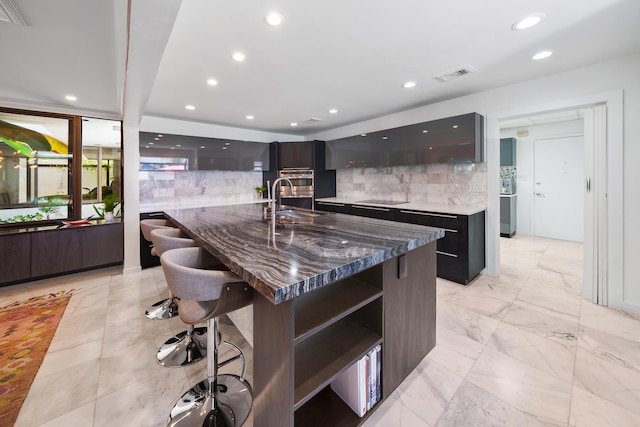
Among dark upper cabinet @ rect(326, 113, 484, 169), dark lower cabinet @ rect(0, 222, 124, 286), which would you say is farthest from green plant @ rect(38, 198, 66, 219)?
dark upper cabinet @ rect(326, 113, 484, 169)

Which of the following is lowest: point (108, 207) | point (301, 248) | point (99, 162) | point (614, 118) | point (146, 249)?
point (146, 249)

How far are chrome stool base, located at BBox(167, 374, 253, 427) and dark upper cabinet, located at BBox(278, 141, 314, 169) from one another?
14.1 ft

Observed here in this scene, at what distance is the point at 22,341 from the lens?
82.5 inches

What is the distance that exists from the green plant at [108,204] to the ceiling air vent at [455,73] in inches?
188

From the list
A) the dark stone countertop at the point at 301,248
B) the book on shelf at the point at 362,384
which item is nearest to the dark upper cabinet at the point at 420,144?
the dark stone countertop at the point at 301,248

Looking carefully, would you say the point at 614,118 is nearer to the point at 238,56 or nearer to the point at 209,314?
the point at 238,56

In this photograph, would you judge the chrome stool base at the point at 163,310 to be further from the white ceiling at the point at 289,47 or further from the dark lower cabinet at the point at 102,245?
the white ceiling at the point at 289,47

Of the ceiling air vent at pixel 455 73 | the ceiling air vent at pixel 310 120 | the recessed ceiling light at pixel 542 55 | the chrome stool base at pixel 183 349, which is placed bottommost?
the chrome stool base at pixel 183 349

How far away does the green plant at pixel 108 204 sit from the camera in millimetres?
3906

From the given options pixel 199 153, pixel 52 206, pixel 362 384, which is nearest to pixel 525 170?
pixel 362 384

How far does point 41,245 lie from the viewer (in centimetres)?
331

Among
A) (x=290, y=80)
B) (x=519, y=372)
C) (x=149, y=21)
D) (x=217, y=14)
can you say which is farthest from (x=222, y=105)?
(x=519, y=372)

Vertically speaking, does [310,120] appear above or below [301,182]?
above

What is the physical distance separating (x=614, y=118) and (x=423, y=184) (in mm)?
2087
